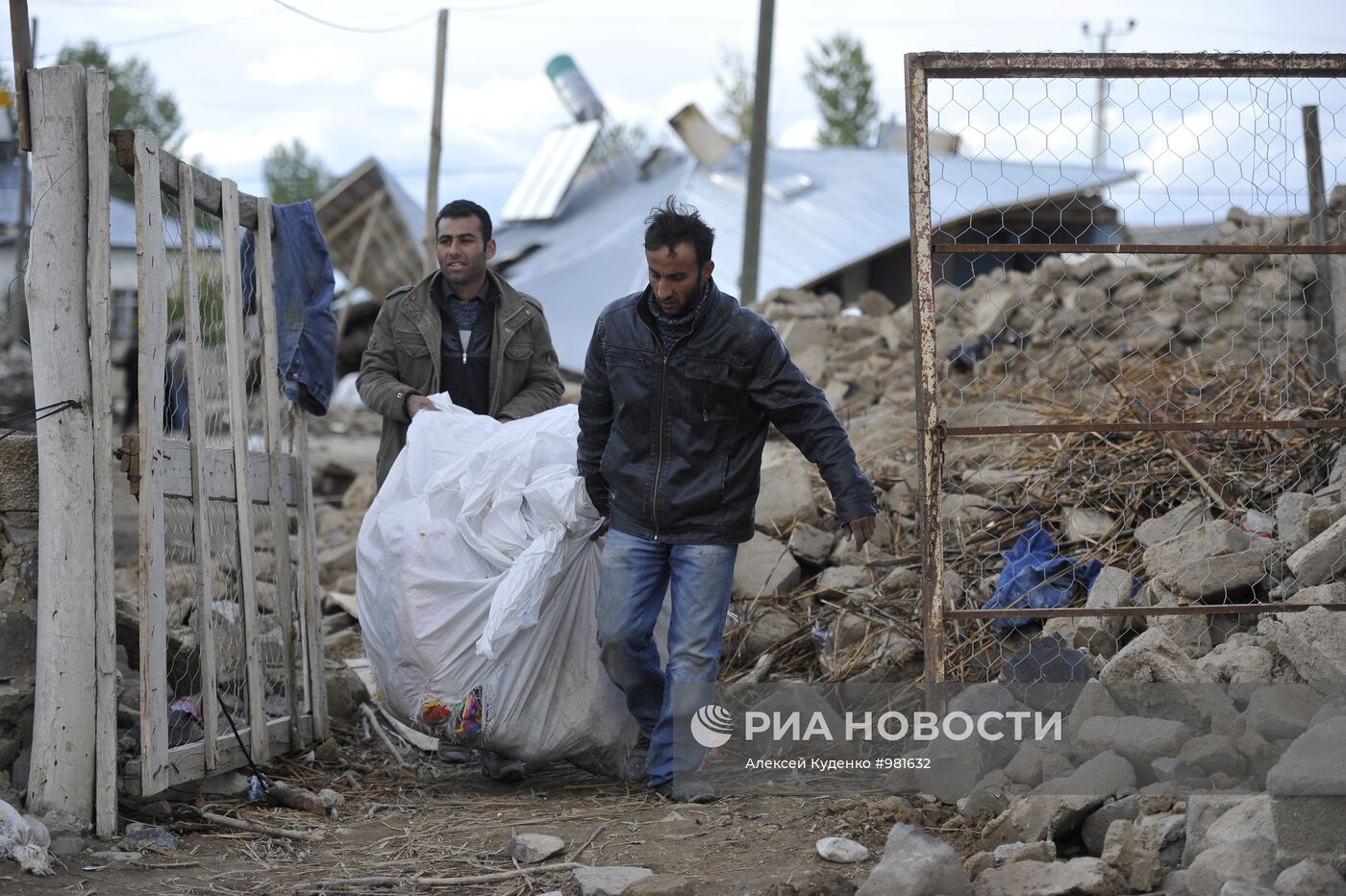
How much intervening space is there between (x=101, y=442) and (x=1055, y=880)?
9.72ft

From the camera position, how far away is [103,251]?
157 inches

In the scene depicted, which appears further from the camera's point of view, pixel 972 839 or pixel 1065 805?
pixel 972 839

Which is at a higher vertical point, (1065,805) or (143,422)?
(143,422)

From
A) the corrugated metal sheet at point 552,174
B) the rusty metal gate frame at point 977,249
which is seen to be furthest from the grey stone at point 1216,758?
the corrugated metal sheet at point 552,174

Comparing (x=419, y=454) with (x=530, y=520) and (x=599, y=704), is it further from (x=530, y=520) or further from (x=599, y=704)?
(x=599, y=704)

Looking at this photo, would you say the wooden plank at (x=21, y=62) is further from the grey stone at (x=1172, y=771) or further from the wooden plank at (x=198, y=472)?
the grey stone at (x=1172, y=771)

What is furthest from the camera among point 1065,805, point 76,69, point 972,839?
point 76,69

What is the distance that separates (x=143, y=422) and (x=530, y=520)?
4.39 feet

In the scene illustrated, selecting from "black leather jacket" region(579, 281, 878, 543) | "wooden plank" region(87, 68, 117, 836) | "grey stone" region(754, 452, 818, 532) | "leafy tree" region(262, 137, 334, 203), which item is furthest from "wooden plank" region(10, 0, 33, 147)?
"leafy tree" region(262, 137, 334, 203)

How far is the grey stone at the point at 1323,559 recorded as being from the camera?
4.45 meters

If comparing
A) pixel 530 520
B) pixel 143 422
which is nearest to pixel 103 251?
pixel 143 422

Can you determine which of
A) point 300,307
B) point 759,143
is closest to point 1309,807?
point 300,307

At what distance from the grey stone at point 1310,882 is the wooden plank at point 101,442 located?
125 inches

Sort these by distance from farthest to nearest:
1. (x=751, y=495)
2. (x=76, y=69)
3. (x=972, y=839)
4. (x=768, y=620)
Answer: (x=768, y=620), (x=751, y=495), (x=76, y=69), (x=972, y=839)
